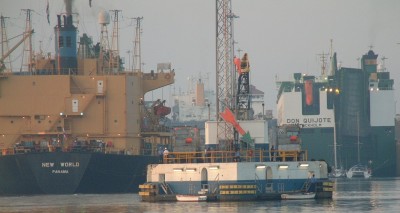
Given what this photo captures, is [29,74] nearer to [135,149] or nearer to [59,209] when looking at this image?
[135,149]

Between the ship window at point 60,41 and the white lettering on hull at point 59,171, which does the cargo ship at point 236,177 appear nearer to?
the white lettering on hull at point 59,171

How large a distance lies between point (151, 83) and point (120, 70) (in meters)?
4.16

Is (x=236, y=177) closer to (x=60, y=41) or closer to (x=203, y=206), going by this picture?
(x=203, y=206)

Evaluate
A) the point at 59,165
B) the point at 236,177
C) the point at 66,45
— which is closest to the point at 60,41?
the point at 66,45

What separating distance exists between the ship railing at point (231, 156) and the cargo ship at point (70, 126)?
61.9ft

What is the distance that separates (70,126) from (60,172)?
21.2 feet

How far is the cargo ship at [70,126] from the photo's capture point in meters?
100

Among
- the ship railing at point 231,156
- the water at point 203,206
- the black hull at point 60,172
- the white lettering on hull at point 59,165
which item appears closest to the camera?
the water at point 203,206

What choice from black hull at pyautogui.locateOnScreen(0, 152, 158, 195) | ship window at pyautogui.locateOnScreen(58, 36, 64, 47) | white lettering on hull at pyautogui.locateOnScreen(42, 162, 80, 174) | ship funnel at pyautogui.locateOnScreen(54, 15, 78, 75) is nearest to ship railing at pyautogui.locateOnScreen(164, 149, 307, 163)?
white lettering on hull at pyautogui.locateOnScreen(42, 162, 80, 174)

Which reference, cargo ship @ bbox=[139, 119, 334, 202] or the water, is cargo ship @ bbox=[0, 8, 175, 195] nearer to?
the water

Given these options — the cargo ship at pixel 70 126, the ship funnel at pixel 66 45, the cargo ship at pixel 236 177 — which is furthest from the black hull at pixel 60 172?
the cargo ship at pixel 236 177

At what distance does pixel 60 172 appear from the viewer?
99.5m

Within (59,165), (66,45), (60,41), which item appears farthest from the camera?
(60,41)

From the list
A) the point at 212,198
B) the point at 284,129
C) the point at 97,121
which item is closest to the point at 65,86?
the point at 97,121
